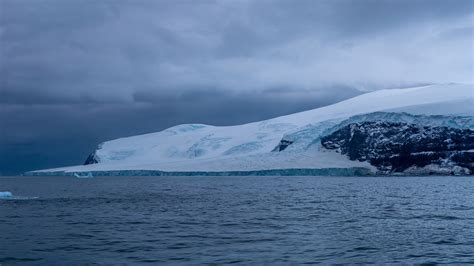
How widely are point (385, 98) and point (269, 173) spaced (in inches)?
2103

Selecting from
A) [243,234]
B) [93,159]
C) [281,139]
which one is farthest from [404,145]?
[93,159]

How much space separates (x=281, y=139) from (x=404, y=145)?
93.9 ft

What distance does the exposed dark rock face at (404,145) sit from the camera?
8656 cm

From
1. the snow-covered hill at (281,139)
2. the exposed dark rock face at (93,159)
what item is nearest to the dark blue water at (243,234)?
the snow-covered hill at (281,139)

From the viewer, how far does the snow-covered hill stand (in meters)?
92.0

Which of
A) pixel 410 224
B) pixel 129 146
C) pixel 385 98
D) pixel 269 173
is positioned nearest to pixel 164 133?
pixel 129 146

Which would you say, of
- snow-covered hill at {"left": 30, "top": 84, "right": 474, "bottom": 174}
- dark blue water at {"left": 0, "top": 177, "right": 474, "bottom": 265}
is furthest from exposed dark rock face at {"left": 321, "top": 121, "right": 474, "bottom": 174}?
dark blue water at {"left": 0, "top": 177, "right": 474, "bottom": 265}

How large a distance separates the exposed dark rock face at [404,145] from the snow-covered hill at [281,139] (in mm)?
1161

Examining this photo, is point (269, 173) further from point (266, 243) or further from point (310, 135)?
point (266, 243)

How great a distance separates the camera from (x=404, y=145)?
91750 mm

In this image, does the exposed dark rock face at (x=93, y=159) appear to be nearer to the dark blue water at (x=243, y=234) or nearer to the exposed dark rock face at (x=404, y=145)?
the exposed dark rock face at (x=404, y=145)

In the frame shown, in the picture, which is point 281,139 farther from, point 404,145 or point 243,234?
point 243,234

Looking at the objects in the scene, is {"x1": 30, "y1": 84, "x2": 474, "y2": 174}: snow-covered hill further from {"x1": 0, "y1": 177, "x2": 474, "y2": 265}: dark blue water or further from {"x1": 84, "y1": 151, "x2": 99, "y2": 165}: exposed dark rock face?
{"x1": 0, "y1": 177, "x2": 474, "y2": 265}: dark blue water

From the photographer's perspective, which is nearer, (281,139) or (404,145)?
(404,145)
